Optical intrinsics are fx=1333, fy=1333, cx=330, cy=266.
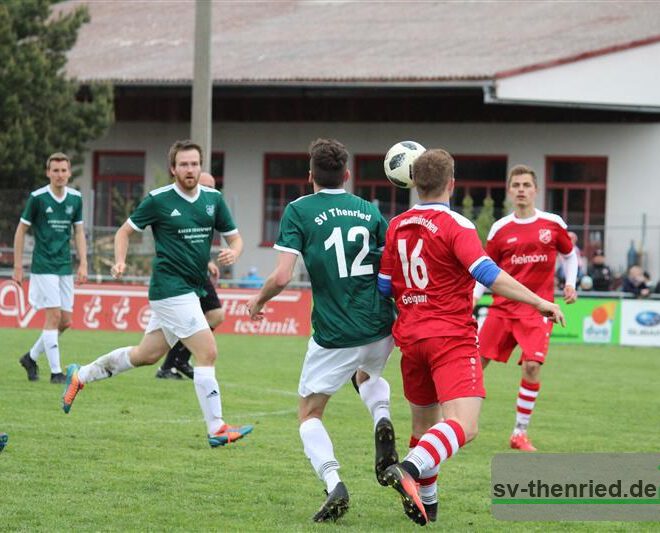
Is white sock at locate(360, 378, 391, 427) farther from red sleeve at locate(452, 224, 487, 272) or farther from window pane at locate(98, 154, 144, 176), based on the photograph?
window pane at locate(98, 154, 144, 176)

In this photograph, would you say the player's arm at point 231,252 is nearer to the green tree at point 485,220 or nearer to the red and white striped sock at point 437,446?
the red and white striped sock at point 437,446

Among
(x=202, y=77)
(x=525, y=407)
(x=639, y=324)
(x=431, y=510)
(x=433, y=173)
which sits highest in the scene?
(x=202, y=77)

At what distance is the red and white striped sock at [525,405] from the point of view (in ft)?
33.8

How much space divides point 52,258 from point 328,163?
6.87m

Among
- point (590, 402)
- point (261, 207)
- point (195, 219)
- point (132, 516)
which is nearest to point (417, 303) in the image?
point (132, 516)

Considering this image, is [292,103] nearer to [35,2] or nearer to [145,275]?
[35,2]

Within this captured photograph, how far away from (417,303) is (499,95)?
21.6 m

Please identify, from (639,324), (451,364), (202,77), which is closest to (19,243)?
(451,364)

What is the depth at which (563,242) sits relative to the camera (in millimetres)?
10578

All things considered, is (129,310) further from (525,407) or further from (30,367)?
(525,407)

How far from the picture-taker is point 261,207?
33125 mm

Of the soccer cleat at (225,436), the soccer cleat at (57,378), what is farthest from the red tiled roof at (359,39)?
the soccer cleat at (225,436)

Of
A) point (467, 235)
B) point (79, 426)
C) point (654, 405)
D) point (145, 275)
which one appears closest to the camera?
point (467, 235)

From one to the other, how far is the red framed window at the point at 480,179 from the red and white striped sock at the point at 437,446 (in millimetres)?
23919
